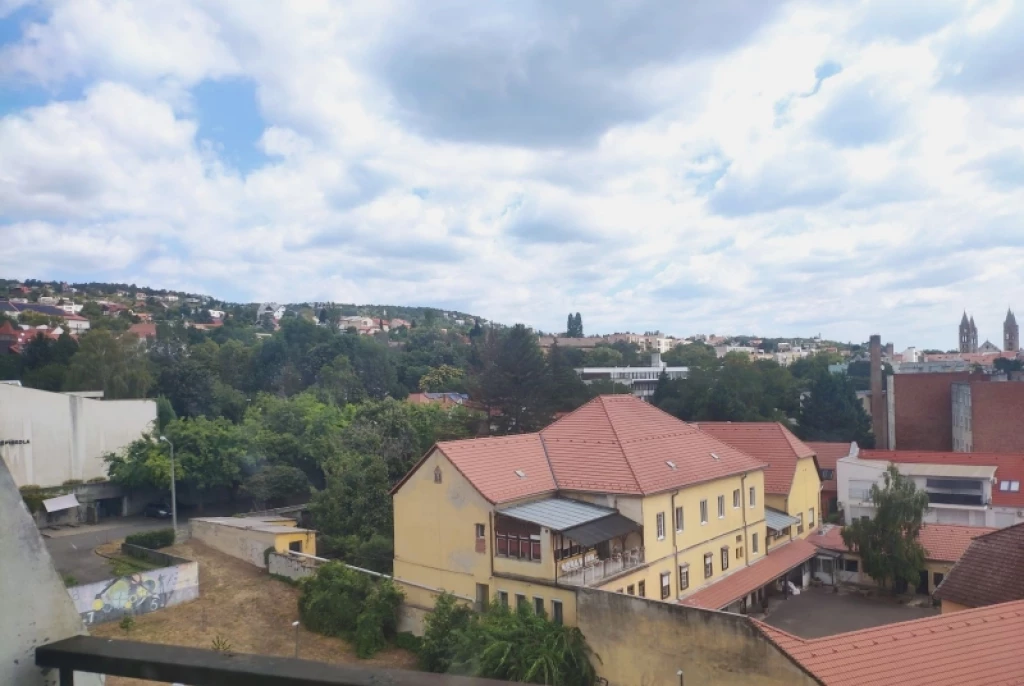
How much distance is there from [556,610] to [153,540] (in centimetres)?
1930

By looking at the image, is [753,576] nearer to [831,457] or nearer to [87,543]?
[831,457]

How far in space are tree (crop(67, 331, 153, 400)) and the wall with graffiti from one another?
3068 cm

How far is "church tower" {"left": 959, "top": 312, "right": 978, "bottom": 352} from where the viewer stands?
111 meters

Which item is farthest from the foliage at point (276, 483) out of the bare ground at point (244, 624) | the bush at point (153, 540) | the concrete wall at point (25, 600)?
the concrete wall at point (25, 600)

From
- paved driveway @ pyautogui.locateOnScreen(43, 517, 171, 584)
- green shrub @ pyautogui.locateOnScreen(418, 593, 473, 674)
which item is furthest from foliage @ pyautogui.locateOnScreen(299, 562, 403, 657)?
paved driveway @ pyautogui.locateOnScreen(43, 517, 171, 584)

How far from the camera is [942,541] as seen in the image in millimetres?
27922

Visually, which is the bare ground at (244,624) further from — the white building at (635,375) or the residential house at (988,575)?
the white building at (635,375)

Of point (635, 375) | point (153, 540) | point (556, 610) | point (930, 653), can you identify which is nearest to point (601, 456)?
point (556, 610)

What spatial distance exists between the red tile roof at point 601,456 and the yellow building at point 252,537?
24.1 feet

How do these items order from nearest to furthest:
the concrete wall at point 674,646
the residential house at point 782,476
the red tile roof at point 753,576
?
1. the concrete wall at point 674,646
2. the red tile roof at point 753,576
3. the residential house at point 782,476

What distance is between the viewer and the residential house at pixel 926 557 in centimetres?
2688

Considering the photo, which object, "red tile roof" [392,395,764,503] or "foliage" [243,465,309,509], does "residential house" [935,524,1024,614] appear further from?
"foliage" [243,465,309,509]

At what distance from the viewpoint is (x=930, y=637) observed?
40.7 feet

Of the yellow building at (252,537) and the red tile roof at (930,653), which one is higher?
the red tile roof at (930,653)
